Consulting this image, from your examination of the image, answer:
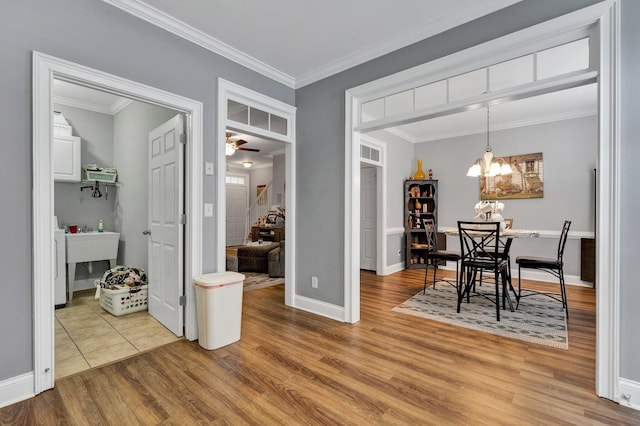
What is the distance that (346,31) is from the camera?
9.10 feet

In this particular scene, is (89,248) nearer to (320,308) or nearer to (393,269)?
(320,308)

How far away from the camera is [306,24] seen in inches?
105

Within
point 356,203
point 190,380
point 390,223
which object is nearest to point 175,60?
point 356,203

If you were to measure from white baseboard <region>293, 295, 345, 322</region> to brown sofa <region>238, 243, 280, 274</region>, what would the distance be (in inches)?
82.7

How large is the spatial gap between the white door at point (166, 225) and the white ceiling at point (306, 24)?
0.82 m

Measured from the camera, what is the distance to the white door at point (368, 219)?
6039 millimetres

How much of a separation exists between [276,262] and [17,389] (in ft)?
12.2

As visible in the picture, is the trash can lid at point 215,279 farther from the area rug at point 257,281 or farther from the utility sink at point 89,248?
the utility sink at point 89,248

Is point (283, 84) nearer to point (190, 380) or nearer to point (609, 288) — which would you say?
point (190, 380)

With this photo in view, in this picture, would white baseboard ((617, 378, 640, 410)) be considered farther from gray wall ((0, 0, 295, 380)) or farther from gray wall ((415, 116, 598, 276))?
gray wall ((415, 116, 598, 276))

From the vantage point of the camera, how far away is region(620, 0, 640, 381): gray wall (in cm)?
184

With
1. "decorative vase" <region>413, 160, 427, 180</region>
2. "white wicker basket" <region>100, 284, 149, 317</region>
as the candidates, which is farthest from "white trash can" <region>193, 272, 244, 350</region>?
"decorative vase" <region>413, 160, 427, 180</region>

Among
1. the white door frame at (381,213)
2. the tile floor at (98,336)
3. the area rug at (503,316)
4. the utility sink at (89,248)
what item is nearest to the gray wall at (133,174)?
the utility sink at (89,248)

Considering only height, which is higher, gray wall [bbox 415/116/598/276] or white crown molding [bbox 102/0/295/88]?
white crown molding [bbox 102/0/295/88]
